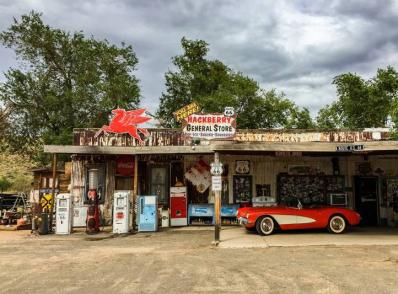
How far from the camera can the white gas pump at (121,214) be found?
1638 cm

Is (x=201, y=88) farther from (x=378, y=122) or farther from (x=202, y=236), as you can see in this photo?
(x=202, y=236)

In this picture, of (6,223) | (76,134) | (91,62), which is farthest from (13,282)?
(91,62)

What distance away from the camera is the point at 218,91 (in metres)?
34.1

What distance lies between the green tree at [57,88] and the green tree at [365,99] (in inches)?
673

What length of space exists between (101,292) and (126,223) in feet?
28.5

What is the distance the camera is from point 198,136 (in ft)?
47.4

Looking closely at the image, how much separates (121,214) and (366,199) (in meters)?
10.2

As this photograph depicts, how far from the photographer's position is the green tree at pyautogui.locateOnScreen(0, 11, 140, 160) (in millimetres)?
30312

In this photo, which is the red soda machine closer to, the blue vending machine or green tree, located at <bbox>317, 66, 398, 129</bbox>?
the blue vending machine

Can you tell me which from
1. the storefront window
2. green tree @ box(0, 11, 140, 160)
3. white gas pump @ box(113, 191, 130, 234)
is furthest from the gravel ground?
green tree @ box(0, 11, 140, 160)

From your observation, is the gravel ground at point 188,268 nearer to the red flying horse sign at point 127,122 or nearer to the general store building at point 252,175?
the general store building at point 252,175

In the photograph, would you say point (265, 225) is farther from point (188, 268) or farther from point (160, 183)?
point (160, 183)

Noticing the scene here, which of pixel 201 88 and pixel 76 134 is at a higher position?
pixel 201 88

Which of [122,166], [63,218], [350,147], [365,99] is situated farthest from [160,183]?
[365,99]
